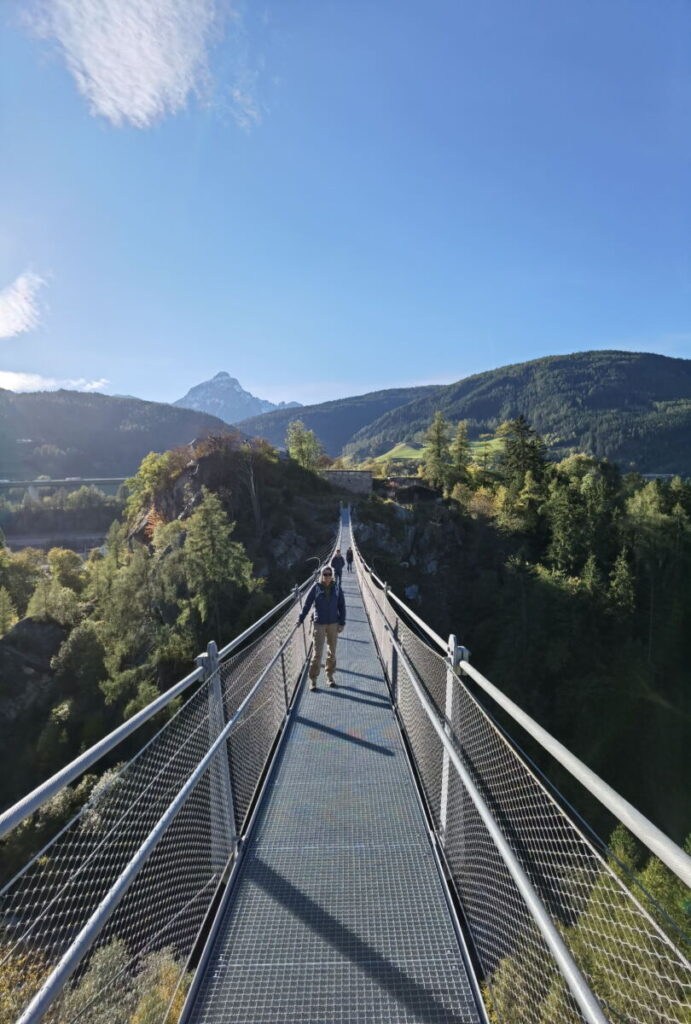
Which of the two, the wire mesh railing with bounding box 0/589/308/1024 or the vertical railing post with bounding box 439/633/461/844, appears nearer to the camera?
the wire mesh railing with bounding box 0/589/308/1024

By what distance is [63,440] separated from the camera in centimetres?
17812

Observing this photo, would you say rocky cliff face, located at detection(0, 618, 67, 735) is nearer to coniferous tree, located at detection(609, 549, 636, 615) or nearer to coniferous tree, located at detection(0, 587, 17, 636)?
coniferous tree, located at detection(0, 587, 17, 636)

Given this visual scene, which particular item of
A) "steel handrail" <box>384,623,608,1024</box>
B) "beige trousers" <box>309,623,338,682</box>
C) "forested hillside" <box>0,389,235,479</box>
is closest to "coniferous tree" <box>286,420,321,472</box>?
"beige trousers" <box>309,623,338,682</box>

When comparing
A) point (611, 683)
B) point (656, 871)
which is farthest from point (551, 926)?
point (611, 683)

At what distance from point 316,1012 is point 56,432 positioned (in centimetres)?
21060

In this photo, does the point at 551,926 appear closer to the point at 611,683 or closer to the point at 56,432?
the point at 611,683

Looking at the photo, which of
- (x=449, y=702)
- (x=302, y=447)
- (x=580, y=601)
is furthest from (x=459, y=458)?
(x=449, y=702)

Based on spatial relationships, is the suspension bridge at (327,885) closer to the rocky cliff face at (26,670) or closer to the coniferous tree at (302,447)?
the rocky cliff face at (26,670)

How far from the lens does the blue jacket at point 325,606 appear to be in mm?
6348

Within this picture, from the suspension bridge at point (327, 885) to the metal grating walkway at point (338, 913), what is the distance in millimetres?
11

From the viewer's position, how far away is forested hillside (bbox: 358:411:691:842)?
31.1 metres

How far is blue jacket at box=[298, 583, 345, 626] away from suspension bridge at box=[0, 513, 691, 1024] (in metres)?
1.58

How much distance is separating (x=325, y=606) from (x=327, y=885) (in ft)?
11.2

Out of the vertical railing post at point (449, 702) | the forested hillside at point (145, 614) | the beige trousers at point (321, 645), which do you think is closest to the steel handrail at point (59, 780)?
the vertical railing post at point (449, 702)
